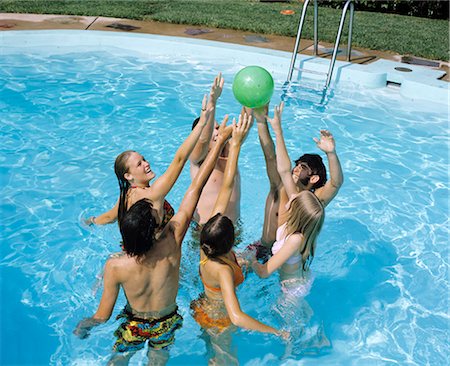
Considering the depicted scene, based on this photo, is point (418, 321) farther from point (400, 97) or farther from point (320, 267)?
point (400, 97)

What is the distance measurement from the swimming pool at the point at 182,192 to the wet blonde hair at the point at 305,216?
90 centimetres

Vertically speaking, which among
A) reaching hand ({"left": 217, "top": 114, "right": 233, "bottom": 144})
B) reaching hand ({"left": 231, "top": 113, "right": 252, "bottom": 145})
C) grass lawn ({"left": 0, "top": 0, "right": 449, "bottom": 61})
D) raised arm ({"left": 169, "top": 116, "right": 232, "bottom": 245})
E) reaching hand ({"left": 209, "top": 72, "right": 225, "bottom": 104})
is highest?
reaching hand ({"left": 209, "top": 72, "right": 225, "bottom": 104})

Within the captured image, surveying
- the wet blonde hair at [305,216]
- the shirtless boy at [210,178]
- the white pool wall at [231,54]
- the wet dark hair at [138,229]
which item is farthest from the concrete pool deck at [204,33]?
the wet dark hair at [138,229]

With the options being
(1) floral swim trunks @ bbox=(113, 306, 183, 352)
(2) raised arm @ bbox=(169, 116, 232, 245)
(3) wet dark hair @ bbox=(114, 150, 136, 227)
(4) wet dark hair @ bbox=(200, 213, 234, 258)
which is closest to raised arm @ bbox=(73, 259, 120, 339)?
(1) floral swim trunks @ bbox=(113, 306, 183, 352)

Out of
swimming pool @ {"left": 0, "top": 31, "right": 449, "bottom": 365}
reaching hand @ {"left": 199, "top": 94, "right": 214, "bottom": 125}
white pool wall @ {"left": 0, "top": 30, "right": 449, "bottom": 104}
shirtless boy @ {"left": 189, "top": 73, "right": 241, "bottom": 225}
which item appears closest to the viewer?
reaching hand @ {"left": 199, "top": 94, "right": 214, "bottom": 125}

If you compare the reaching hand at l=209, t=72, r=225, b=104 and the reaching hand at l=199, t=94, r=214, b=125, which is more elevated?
the reaching hand at l=209, t=72, r=225, b=104

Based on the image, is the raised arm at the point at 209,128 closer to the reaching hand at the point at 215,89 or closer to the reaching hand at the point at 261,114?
the reaching hand at the point at 215,89

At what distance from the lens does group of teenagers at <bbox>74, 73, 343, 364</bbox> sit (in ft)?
10.2

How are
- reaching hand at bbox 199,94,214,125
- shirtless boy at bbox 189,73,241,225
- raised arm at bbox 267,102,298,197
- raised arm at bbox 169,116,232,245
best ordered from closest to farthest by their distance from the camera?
raised arm at bbox 169,116,232,245 < raised arm at bbox 267,102,298,197 < reaching hand at bbox 199,94,214,125 < shirtless boy at bbox 189,73,241,225

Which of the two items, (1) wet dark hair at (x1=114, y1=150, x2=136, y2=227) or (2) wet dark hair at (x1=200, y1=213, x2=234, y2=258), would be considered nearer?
(2) wet dark hair at (x1=200, y1=213, x2=234, y2=258)

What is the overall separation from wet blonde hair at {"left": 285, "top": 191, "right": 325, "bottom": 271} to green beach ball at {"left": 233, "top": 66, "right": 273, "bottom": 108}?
0.82 m

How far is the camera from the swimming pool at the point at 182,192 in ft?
14.1

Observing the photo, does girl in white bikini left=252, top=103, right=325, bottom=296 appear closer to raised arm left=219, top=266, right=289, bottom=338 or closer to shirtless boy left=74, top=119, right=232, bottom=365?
raised arm left=219, top=266, right=289, bottom=338

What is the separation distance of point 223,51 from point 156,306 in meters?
7.71
